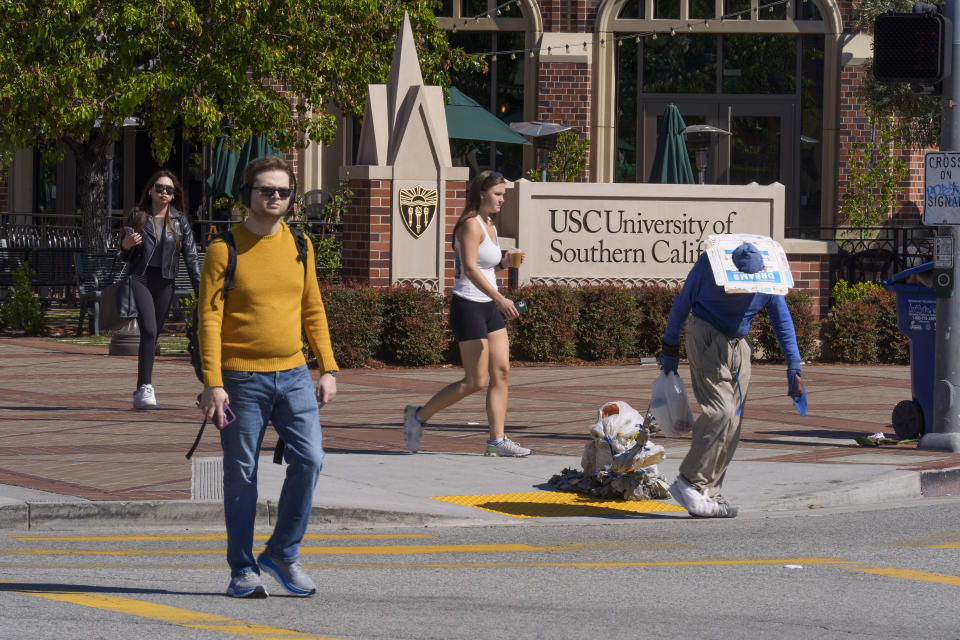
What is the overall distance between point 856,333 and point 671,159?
632 cm

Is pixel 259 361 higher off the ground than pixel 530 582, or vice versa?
pixel 259 361

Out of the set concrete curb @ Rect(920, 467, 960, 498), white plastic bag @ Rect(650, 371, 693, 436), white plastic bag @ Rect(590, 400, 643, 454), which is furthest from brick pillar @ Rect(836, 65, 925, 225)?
white plastic bag @ Rect(650, 371, 693, 436)

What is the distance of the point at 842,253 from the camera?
2200 cm

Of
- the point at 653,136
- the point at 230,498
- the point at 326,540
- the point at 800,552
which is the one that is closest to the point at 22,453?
the point at 326,540

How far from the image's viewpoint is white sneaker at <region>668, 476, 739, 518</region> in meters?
8.23

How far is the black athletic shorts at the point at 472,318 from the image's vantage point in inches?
385

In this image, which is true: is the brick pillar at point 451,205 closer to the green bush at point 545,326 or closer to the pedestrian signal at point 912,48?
the green bush at point 545,326

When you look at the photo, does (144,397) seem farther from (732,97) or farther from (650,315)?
(732,97)

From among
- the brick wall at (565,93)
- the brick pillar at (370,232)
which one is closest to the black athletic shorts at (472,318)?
the brick pillar at (370,232)

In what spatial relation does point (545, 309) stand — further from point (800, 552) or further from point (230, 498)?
point (230, 498)

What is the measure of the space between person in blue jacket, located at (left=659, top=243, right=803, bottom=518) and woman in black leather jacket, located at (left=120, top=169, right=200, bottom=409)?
4.99m

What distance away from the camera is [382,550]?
24.4 feet

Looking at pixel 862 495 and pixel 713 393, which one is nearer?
pixel 713 393

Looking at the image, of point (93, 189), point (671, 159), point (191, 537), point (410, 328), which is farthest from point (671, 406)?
point (671, 159)
